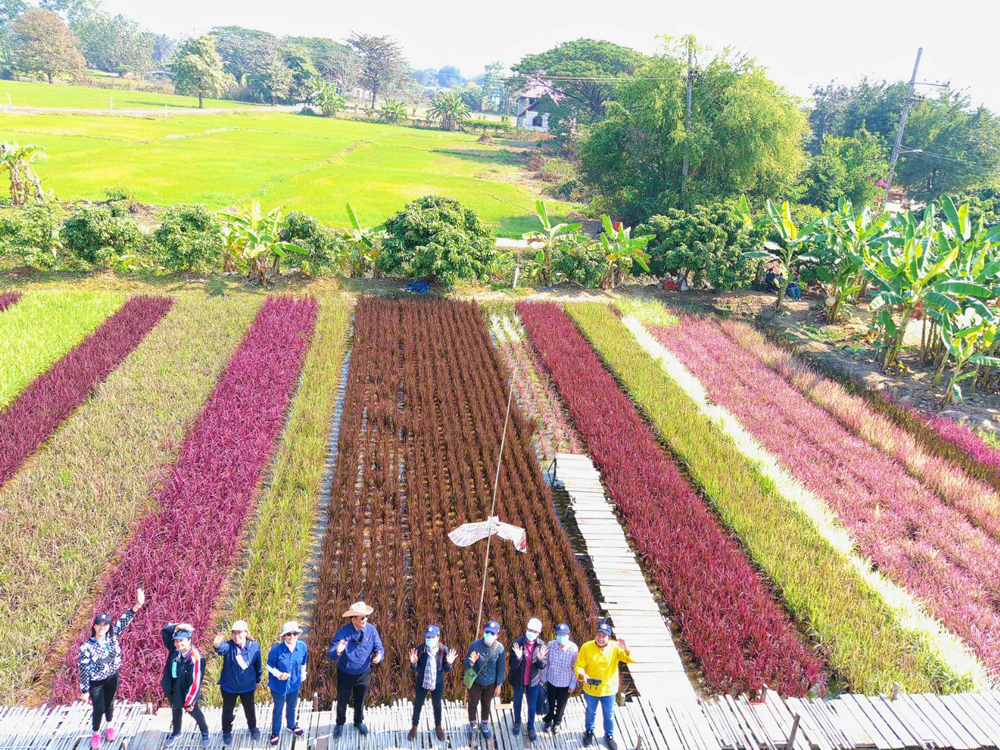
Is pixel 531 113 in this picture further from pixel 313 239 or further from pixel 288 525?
pixel 288 525

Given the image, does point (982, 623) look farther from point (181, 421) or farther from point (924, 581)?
point (181, 421)

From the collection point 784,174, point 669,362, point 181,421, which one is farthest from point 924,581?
point 784,174

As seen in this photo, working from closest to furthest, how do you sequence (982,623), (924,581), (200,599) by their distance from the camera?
(200,599), (982,623), (924,581)

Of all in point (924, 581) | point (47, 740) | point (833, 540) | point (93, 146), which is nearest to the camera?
point (47, 740)

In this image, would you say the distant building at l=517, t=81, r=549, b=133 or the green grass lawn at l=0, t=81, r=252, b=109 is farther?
the distant building at l=517, t=81, r=549, b=133

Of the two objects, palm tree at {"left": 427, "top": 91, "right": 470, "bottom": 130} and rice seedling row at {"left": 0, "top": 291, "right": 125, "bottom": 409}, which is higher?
palm tree at {"left": 427, "top": 91, "right": 470, "bottom": 130}

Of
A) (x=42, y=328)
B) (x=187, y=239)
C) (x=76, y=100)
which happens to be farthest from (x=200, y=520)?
(x=76, y=100)

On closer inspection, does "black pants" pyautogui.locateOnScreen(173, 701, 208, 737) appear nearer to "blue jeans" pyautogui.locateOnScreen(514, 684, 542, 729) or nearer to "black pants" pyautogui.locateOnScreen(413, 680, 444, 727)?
"black pants" pyautogui.locateOnScreen(413, 680, 444, 727)

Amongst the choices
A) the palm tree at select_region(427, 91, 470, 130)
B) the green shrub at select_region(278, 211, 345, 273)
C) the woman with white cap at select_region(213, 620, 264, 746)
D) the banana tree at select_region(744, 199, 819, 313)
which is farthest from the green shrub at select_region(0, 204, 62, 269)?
Result: the palm tree at select_region(427, 91, 470, 130)
